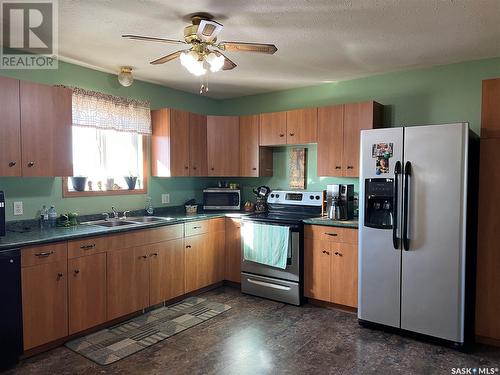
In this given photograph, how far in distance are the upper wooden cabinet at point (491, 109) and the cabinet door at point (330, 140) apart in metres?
1.30

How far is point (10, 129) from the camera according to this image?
2705 millimetres

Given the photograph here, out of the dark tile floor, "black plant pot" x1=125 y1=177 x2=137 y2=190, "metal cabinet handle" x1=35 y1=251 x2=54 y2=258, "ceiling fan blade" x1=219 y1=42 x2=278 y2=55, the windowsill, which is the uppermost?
"ceiling fan blade" x1=219 y1=42 x2=278 y2=55

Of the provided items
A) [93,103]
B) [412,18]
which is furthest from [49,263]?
[412,18]

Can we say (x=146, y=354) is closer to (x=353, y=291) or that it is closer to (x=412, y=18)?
(x=353, y=291)

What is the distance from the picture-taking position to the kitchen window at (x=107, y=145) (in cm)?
353

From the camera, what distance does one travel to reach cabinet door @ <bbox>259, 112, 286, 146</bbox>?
168 inches

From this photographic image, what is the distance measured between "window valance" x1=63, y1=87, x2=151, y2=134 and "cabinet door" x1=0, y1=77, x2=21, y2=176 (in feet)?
2.36

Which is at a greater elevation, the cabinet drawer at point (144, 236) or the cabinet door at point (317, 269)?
the cabinet drawer at point (144, 236)

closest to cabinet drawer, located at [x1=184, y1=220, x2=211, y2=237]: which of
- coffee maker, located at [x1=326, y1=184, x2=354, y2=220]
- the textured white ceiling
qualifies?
coffee maker, located at [x1=326, y1=184, x2=354, y2=220]

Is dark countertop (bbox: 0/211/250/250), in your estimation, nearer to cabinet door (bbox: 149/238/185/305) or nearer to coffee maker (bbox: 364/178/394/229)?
cabinet door (bbox: 149/238/185/305)

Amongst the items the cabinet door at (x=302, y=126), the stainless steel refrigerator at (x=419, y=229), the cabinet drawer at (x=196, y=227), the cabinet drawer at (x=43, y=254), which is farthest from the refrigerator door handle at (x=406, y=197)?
the cabinet drawer at (x=43, y=254)

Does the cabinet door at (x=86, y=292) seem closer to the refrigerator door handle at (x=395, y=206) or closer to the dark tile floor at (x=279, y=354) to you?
the dark tile floor at (x=279, y=354)

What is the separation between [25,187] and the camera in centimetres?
311

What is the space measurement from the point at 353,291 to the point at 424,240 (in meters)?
0.92
